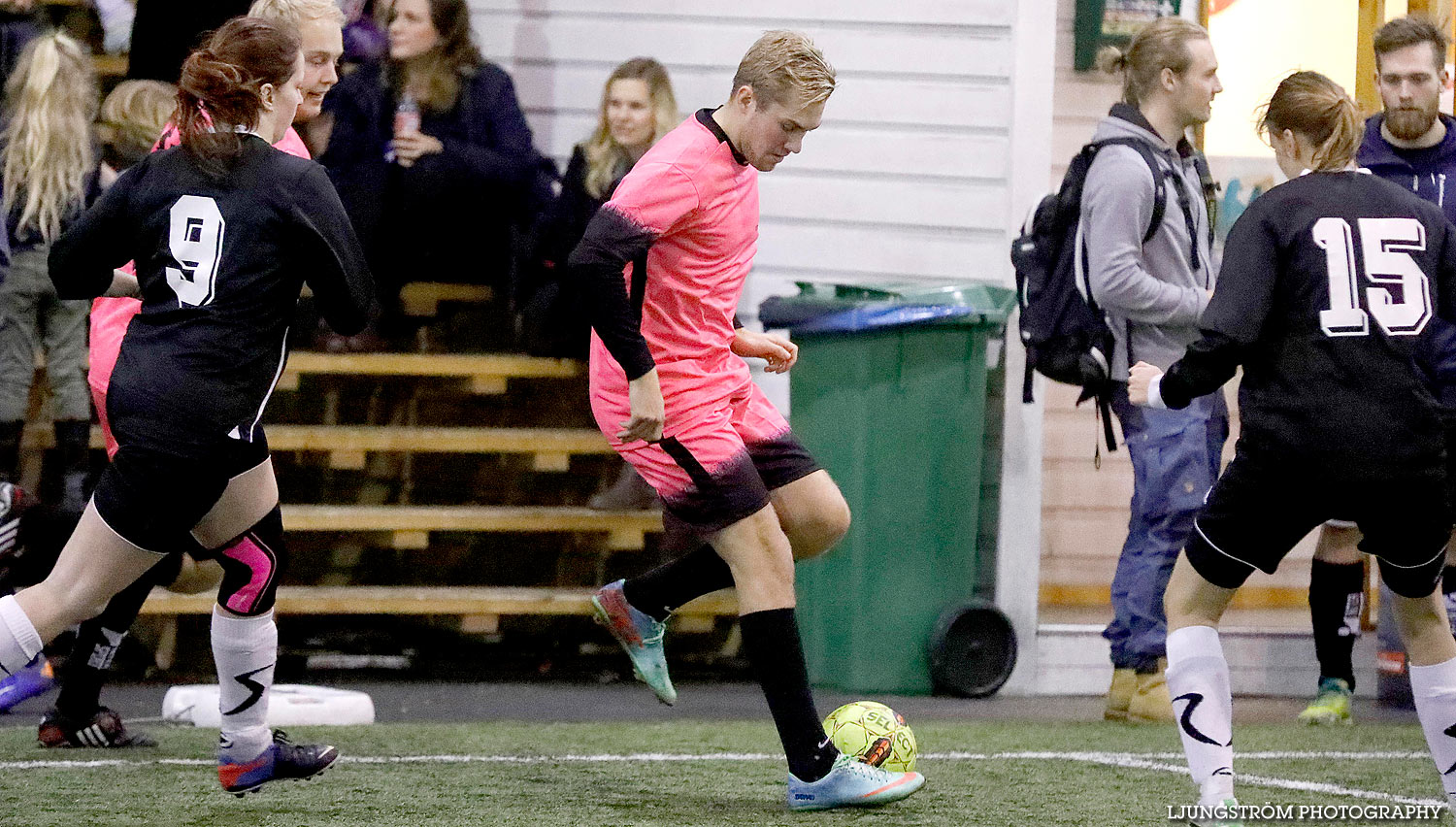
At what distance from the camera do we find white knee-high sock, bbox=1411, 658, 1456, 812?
3500 millimetres

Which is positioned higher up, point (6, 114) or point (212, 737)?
point (6, 114)

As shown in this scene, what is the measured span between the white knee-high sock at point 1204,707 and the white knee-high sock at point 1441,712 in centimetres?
39

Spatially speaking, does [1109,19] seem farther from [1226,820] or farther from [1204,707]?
[1226,820]

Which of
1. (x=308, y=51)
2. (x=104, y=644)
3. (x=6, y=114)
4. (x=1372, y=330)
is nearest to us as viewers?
(x=1372, y=330)

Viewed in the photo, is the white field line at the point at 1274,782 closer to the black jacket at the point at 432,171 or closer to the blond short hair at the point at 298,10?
the blond short hair at the point at 298,10

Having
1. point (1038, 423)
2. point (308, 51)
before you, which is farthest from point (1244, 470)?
point (1038, 423)

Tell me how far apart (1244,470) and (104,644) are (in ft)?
10.2

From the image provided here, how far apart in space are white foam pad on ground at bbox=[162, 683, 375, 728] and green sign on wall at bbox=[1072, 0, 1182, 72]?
403cm

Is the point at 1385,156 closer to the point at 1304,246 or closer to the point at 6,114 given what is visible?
the point at 1304,246

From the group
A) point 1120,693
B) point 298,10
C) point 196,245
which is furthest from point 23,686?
point 1120,693

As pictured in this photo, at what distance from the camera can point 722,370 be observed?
4281 millimetres

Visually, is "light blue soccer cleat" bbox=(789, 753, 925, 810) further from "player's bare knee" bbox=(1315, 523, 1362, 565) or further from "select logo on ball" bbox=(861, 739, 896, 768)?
"player's bare knee" bbox=(1315, 523, 1362, 565)

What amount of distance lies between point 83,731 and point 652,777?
1.64 m

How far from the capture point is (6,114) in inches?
252
